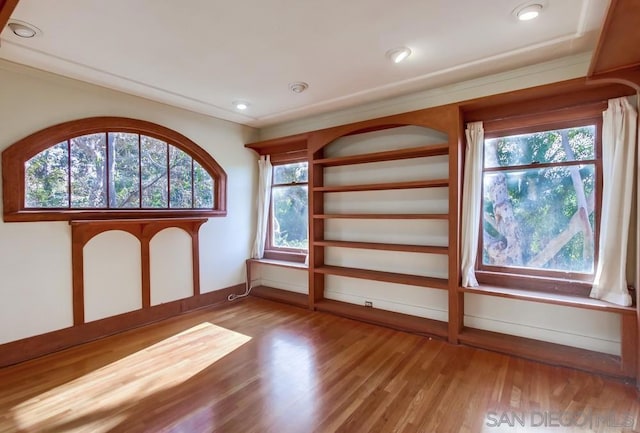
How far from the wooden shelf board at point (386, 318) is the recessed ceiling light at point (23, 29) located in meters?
3.63

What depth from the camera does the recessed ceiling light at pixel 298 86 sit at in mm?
3068

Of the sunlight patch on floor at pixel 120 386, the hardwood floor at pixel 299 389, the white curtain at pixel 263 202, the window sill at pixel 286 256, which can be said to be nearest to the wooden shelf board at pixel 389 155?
the white curtain at pixel 263 202

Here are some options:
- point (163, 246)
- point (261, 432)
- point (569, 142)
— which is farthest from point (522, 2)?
point (163, 246)

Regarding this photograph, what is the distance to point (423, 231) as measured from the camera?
11.1 feet

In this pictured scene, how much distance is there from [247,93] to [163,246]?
2061 millimetres

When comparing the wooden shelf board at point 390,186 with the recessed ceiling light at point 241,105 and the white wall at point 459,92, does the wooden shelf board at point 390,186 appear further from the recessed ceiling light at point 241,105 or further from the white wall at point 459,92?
the recessed ceiling light at point 241,105

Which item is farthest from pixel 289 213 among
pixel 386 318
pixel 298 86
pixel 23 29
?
pixel 23 29

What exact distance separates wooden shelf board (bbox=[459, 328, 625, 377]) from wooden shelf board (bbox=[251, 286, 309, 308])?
6.61ft

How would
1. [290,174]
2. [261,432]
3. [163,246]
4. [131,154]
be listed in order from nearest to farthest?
[261,432]
[131,154]
[163,246]
[290,174]

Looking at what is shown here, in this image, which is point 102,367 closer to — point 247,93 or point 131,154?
point 131,154

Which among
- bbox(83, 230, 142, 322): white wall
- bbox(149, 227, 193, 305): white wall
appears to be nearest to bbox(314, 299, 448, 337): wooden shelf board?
bbox(149, 227, 193, 305): white wall

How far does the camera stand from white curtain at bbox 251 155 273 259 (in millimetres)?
4621

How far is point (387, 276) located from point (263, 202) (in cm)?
222

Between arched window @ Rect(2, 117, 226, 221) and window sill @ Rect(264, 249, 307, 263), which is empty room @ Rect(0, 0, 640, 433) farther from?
window sill @ Rect(264, 249, 307, 263)
